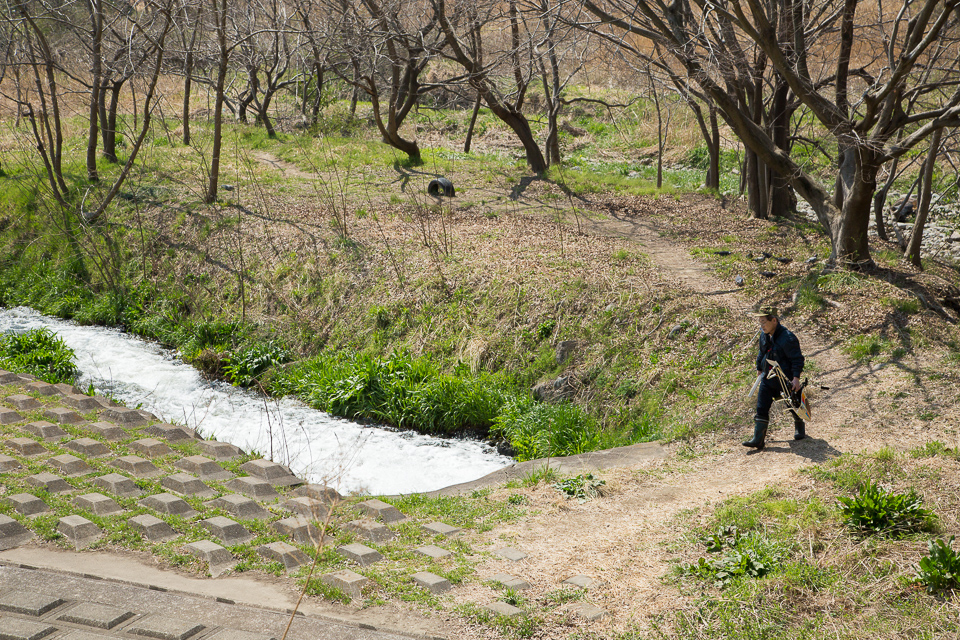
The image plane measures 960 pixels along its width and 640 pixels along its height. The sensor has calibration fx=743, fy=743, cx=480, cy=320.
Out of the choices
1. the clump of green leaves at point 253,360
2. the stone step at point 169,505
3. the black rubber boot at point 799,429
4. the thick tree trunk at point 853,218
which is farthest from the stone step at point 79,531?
the thick tree trunk at point 853,218

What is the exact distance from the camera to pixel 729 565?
16.0 feet

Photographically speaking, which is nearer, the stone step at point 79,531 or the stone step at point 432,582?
the stone step at point 432,582

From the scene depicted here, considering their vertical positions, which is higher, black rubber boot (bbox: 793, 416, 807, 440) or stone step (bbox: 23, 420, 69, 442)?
black rubber boot (bbox: 793, 416, 807, 440)

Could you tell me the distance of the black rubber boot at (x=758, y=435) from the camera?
7.59 m

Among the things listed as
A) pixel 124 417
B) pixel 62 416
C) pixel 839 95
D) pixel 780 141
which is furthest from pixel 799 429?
pixel 780 141

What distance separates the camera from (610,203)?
17062 millimetres

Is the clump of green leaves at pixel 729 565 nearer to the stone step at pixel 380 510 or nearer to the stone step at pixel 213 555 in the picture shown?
the stone step at pixel 380 510

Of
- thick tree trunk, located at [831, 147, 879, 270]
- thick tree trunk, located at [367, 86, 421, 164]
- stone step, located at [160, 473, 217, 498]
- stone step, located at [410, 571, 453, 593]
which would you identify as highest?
thick tree trunk, located at [367, 86, 421, 164]

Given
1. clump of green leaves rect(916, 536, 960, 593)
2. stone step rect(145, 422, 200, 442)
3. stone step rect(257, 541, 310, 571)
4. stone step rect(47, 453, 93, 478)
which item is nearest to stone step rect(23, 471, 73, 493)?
stone step rect(47, 453, 93, 478)

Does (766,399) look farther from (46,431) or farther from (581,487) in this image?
(46,431)

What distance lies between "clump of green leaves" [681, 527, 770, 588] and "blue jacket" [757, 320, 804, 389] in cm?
256

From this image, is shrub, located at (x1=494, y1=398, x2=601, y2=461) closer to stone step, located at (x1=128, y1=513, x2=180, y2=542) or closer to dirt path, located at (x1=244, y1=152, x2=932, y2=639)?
dirt path, located at (x1=244, y1=152, x2=932, y2=639)

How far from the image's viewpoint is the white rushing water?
8.87 meters

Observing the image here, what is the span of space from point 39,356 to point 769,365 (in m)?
10.1
